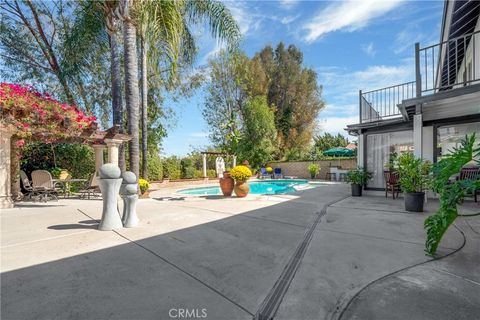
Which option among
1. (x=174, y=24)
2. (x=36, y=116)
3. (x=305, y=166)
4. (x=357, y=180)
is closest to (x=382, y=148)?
(x=357, y=180)

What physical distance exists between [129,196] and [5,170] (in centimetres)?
490

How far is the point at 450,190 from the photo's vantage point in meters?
2.68

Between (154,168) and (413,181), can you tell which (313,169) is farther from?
(413,181)

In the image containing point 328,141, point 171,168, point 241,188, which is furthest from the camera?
point 328,141

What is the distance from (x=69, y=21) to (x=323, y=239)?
13867mm

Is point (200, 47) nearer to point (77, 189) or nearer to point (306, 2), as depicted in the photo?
point (306, 2)

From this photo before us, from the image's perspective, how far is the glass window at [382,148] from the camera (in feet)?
27.9

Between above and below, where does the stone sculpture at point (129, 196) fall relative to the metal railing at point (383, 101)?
below

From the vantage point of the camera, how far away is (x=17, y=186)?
25.7 ft

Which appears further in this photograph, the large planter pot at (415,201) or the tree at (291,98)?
Answer: the tree at (291,98)

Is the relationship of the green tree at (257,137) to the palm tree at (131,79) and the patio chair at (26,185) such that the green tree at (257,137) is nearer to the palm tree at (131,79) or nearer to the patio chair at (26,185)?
the palm tree at (131,79)

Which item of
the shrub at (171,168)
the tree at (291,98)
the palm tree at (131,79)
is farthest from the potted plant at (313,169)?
the palm tree at (131,79)

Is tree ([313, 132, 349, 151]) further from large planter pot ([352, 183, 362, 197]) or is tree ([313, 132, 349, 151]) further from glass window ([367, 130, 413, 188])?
large planter pot ([352, 183, 362, 197])

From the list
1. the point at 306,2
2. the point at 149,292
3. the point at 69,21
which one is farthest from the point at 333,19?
the point at 69,21
